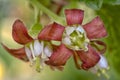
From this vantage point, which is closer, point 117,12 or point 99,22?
point 99,22

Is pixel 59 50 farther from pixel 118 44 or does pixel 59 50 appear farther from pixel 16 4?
pixel 16 4

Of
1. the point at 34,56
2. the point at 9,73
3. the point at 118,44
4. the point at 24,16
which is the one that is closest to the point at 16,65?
the point at 9,73

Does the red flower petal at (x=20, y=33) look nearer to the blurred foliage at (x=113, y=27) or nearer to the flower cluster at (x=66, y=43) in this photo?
the flower cluster at (x=66, y=43)

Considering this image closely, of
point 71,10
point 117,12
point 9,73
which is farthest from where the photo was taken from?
point 9,73

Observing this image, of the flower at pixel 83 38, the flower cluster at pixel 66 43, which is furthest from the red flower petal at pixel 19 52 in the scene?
the flower at pixel 83 38

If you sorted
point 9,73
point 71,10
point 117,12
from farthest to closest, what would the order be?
point 9,73 → point 117,12 → point 71,10

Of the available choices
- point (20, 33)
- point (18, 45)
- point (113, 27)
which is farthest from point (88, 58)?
point (18, 45)
